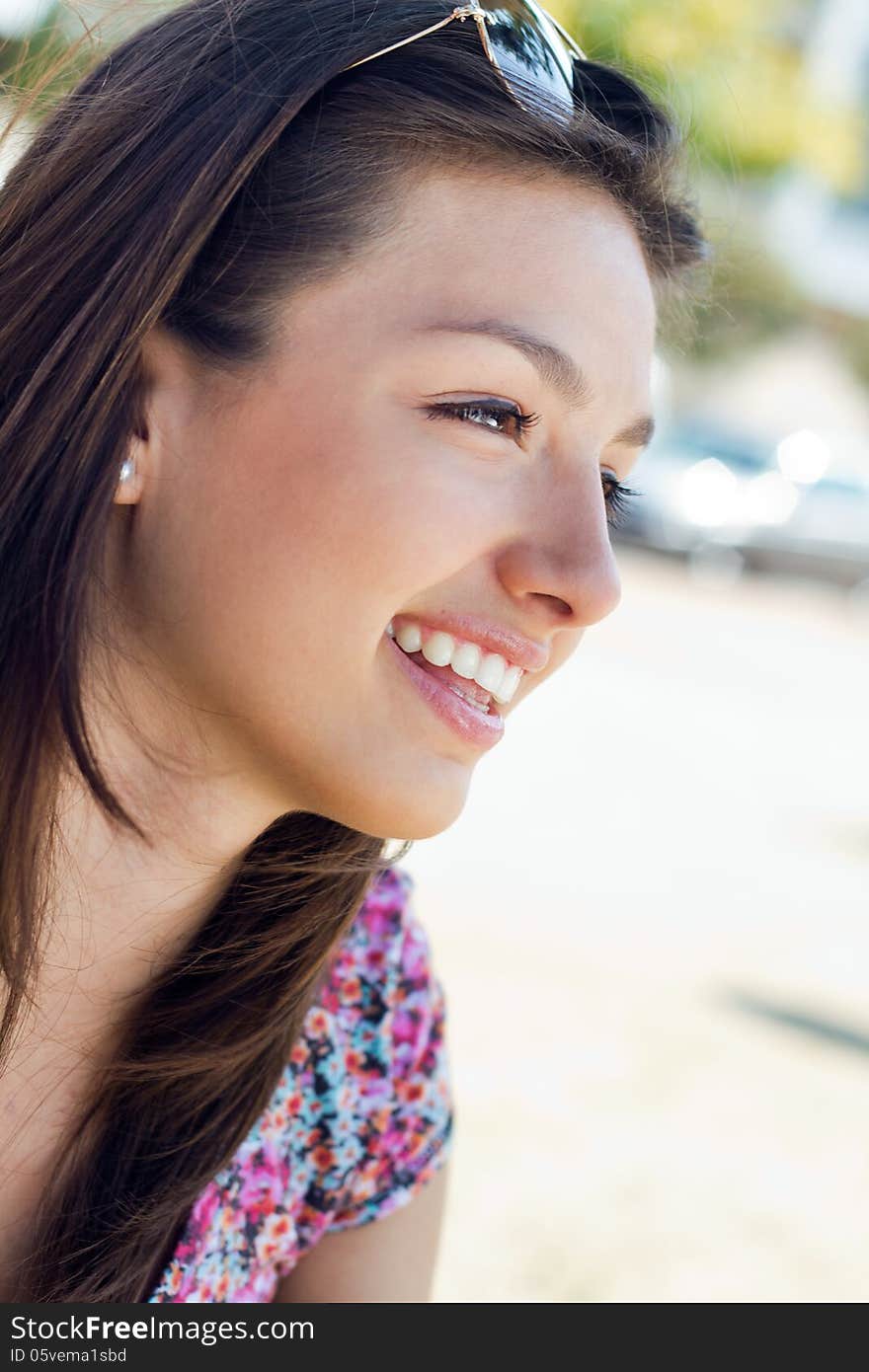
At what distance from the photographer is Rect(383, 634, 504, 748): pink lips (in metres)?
1.67

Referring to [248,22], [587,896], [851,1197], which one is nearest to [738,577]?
[587,896]

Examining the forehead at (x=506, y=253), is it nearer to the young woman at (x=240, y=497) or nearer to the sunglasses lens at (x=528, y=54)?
the young woman at (x=240, y=497)

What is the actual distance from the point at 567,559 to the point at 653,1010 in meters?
3.65

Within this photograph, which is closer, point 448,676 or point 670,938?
point 448,676

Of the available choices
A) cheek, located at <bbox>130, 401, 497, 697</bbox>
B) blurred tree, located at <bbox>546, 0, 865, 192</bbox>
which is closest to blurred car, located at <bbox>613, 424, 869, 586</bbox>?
blurred tree, located at <bbox>546, 0, 865, 192</bbox>

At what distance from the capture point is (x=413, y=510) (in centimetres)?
163

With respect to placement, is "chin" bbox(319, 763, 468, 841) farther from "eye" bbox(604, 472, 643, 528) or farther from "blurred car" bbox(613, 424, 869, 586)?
"blurred car" bbox(613, 424, 869, 586)

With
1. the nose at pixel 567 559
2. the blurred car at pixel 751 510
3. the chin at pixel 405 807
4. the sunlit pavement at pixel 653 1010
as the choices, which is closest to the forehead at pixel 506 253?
the nose at pixel 567 559

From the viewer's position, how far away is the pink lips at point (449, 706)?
1674 millimetres

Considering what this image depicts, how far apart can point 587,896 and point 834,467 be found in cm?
1226

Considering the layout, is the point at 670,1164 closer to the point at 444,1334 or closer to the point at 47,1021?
the point at 444,1334

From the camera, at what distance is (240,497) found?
5.49 feet

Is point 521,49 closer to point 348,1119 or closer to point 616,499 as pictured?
A: point 616,499

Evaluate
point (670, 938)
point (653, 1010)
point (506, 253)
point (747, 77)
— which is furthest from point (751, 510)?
point (506, 253)
